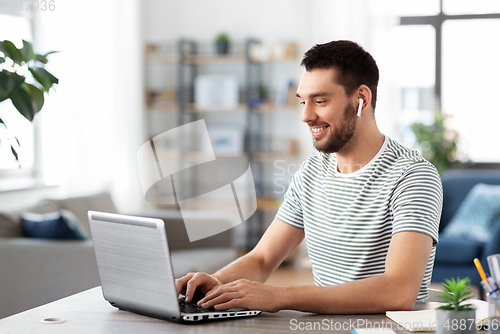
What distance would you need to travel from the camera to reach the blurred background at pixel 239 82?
4.44 m

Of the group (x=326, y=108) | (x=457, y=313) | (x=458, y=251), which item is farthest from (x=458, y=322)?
(x=458, y=251)

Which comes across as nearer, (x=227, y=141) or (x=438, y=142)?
(x=438, y=142)

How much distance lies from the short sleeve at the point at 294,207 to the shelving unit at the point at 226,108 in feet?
11.0

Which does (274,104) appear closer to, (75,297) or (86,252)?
(86,252)

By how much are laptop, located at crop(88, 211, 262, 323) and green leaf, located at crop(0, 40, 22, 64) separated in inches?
24.0

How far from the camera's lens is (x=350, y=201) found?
149cm

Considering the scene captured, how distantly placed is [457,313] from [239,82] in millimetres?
4461

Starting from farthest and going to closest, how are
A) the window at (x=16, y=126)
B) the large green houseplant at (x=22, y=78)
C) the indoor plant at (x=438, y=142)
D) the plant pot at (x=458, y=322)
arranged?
the indoor plant at (x=438, y=142) < the window at (x=16, y=126) < the large green houseplant at (x=22, y=78) < the plant pot at (x=458, y=322)

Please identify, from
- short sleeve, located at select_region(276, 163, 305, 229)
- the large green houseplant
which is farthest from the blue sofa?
the large green houseplant

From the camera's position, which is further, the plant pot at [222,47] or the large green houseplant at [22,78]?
the plant pot at [222,47]

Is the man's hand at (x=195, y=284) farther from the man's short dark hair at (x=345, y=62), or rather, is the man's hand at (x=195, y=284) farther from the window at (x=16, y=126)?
the window at (x=16, y=126)
